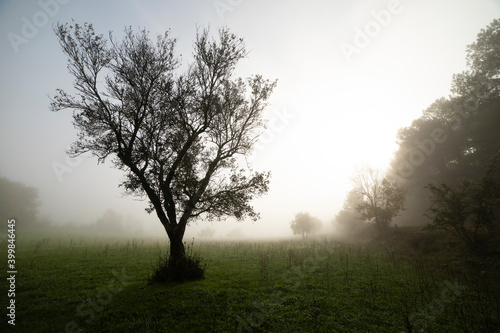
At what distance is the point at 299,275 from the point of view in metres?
12.0

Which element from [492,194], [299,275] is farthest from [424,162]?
[299,275]

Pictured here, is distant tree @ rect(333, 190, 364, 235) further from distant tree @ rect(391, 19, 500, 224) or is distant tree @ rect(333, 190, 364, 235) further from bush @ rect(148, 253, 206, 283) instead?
bush @ rect(148, 253, 206, 283)

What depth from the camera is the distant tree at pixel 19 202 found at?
206ft

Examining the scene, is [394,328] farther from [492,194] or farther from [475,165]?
[475,165]

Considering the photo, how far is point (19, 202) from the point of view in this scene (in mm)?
68250

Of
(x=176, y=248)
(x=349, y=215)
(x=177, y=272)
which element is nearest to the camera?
(x=177, y=272)

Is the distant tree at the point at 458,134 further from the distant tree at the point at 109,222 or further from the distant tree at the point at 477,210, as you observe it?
the distant tree at the point at 109,222

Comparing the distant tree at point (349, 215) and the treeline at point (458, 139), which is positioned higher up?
the treeline at point (458, 139)

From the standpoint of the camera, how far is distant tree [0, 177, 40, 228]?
2473 inches

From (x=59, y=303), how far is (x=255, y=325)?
8.00 metres

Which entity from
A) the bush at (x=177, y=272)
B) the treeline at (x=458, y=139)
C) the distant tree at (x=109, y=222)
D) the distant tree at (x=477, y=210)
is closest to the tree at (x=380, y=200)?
the treeline at (x=458, y=139)

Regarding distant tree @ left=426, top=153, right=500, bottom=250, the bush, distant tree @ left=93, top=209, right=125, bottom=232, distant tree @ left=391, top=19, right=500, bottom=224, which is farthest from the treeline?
distant tree @ left=93, top=209, right=125, bottom=232

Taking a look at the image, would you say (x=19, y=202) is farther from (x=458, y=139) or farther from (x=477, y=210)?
(x=458, y=139)

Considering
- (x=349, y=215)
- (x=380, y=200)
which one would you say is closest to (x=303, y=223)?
(x=349, y=215)
